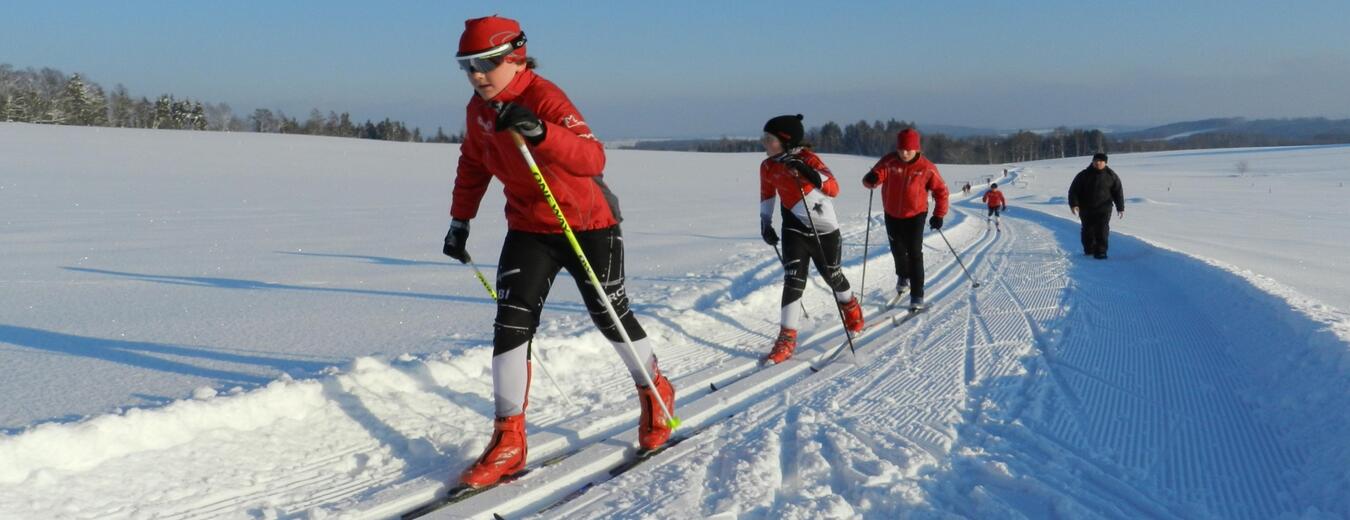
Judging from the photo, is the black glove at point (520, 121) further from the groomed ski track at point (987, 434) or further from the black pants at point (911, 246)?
the black pants at point (911, 246)

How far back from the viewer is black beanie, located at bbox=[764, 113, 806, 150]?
18.3ft

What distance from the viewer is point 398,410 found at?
13.7ft

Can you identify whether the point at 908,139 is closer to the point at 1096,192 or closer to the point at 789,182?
the point at 789,182

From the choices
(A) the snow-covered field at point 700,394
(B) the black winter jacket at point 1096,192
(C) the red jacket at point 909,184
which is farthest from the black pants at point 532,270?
(B) the black winter jacket at point 1096,192

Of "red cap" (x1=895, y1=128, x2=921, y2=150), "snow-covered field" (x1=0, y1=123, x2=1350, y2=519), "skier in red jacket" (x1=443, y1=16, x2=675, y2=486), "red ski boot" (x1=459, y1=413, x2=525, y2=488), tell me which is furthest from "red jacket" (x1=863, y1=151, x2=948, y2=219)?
"red ski boot" (x1=459, y1=413, x2=525, y2=488)

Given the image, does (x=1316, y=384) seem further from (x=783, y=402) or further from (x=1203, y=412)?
(x=783, y=402)

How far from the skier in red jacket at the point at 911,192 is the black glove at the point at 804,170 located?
1.83 m

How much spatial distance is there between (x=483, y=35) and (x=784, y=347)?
10.6ft

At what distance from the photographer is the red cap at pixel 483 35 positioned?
2912 mm

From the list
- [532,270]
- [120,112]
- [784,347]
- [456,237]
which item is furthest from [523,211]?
[120,112]

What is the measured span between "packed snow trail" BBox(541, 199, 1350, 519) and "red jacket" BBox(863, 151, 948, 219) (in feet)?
4.64

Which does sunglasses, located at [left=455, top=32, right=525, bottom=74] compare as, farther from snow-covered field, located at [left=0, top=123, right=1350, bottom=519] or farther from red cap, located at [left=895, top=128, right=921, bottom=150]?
red cap, located at [left=895, top=128, right=921, bottom=150]

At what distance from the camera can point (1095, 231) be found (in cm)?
1206

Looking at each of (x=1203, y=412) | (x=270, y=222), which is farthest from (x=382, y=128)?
(x=1203, y=412)
